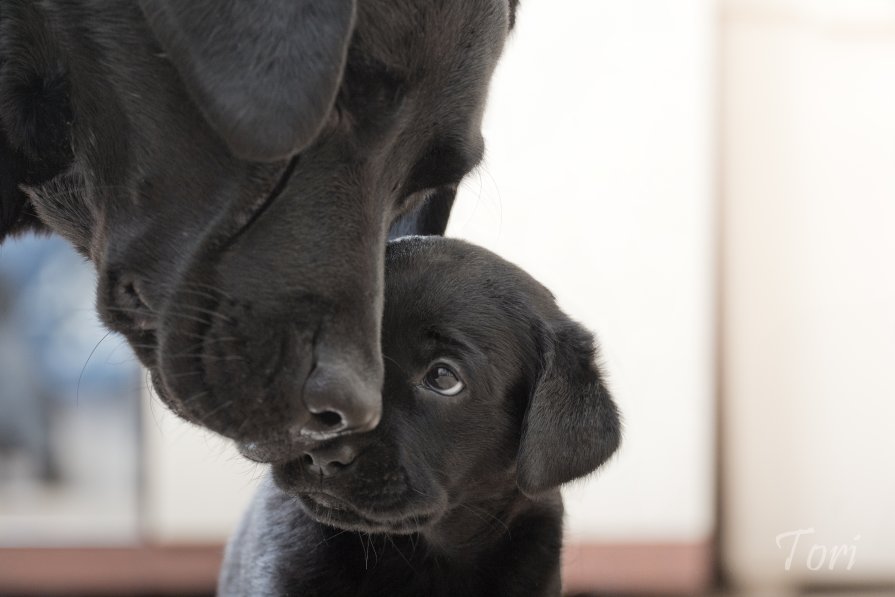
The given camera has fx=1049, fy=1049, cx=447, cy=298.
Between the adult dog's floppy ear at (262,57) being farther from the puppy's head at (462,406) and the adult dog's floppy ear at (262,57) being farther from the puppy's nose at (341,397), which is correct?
the puppy's head at (462,406)

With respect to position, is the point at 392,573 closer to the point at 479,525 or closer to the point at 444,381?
the point at 479,525

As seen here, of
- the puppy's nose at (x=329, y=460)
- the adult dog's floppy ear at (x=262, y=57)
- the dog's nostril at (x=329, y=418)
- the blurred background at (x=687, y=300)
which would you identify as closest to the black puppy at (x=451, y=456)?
the puppy's nose at (x=329, y=460)

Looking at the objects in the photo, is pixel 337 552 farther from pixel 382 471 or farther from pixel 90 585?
pixel 90 585

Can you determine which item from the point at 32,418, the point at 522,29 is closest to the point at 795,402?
the point at 522,29

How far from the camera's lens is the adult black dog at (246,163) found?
3.07 ft

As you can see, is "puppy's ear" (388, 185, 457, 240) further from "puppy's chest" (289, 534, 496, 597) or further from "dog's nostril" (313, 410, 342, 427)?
"dog's nostril" (313, 410, 342, 427)

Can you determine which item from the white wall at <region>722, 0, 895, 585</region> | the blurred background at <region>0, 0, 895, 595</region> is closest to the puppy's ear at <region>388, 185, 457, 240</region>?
the blurred background at <region>0, 0, 895, 595</region>

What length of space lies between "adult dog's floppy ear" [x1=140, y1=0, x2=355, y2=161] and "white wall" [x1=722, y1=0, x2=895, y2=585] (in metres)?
1.96

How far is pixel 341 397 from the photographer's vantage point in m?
0.95

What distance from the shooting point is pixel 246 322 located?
3.23ft

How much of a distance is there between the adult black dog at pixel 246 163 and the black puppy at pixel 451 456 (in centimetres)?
18

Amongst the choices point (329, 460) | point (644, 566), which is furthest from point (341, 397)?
point (644, 566)

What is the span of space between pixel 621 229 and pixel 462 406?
147 cm

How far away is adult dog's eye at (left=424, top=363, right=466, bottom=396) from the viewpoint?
129 cm
